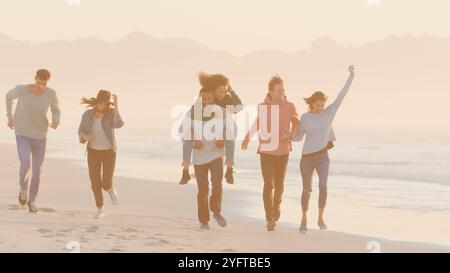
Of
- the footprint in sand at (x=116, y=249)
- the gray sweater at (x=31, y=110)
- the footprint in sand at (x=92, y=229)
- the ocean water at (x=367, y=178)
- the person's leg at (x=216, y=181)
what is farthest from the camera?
the ocean water at (x=367, y=178)

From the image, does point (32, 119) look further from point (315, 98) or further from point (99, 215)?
point (315, 98)

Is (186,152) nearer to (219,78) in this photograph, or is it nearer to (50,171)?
(219,78)

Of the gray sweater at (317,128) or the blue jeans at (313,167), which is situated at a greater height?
the gray sweater at (317,128)

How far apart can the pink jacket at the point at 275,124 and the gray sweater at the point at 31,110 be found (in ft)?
9.73

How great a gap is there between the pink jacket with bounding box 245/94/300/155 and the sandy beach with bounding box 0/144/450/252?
114cm

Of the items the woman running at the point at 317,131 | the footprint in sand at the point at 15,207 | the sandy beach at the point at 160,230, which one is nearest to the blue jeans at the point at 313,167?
the woman running at the point at 317,131

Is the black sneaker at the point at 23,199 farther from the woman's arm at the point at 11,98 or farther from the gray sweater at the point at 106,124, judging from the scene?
the gray sweater at the point at 106,124

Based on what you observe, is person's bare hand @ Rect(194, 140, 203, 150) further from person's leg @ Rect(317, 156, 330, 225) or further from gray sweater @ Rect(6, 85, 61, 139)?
gray sweater @ Rect(6, 85, 61, 139)

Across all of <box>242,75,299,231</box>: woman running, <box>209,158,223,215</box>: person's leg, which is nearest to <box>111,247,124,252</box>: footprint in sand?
<box>209,158,223,215</box>: person's leg

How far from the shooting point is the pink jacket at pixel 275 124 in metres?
11.0

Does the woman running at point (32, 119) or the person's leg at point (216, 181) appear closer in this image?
the person's leg at point (216, 181)

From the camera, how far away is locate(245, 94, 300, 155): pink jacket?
11.0 m

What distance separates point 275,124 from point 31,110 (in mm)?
3512
